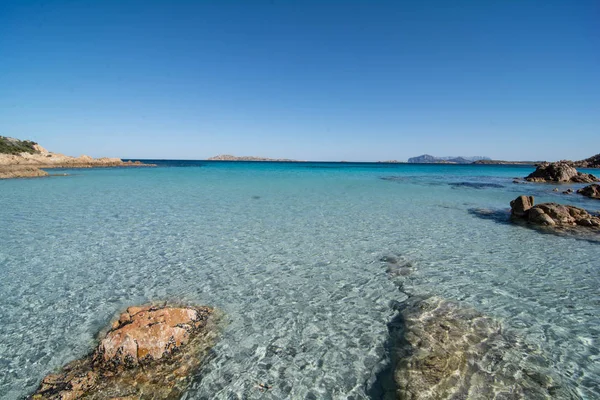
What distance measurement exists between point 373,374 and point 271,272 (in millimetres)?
4128

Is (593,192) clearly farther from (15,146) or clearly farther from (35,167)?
(15,146)

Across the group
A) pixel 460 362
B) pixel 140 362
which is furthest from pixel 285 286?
pixel 460 362

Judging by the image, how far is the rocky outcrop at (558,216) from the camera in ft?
42.2

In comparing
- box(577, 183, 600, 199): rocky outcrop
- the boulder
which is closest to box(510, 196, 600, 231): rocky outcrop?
the boulder

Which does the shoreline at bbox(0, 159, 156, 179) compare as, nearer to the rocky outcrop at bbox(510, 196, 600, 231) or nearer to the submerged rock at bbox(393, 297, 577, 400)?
the submerged rock at bbox(393, 297, 577, 400)

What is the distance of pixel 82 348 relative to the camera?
468cm

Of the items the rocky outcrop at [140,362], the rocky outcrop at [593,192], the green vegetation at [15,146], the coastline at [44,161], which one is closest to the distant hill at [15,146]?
the green vegetation at [15,146]

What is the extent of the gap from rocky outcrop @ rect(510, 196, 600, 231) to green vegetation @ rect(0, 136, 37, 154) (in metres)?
75.2

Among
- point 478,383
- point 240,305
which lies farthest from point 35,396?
point 478,383

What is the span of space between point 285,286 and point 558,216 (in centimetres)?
1433

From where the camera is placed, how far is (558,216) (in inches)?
529

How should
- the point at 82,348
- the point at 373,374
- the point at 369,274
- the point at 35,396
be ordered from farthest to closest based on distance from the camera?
the point at 369,274
the point at 82,348
the point at 373,374
the point at 35,396

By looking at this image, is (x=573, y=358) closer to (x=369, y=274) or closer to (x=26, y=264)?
(x=369, y=274)

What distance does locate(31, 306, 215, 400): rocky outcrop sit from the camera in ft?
12.1
